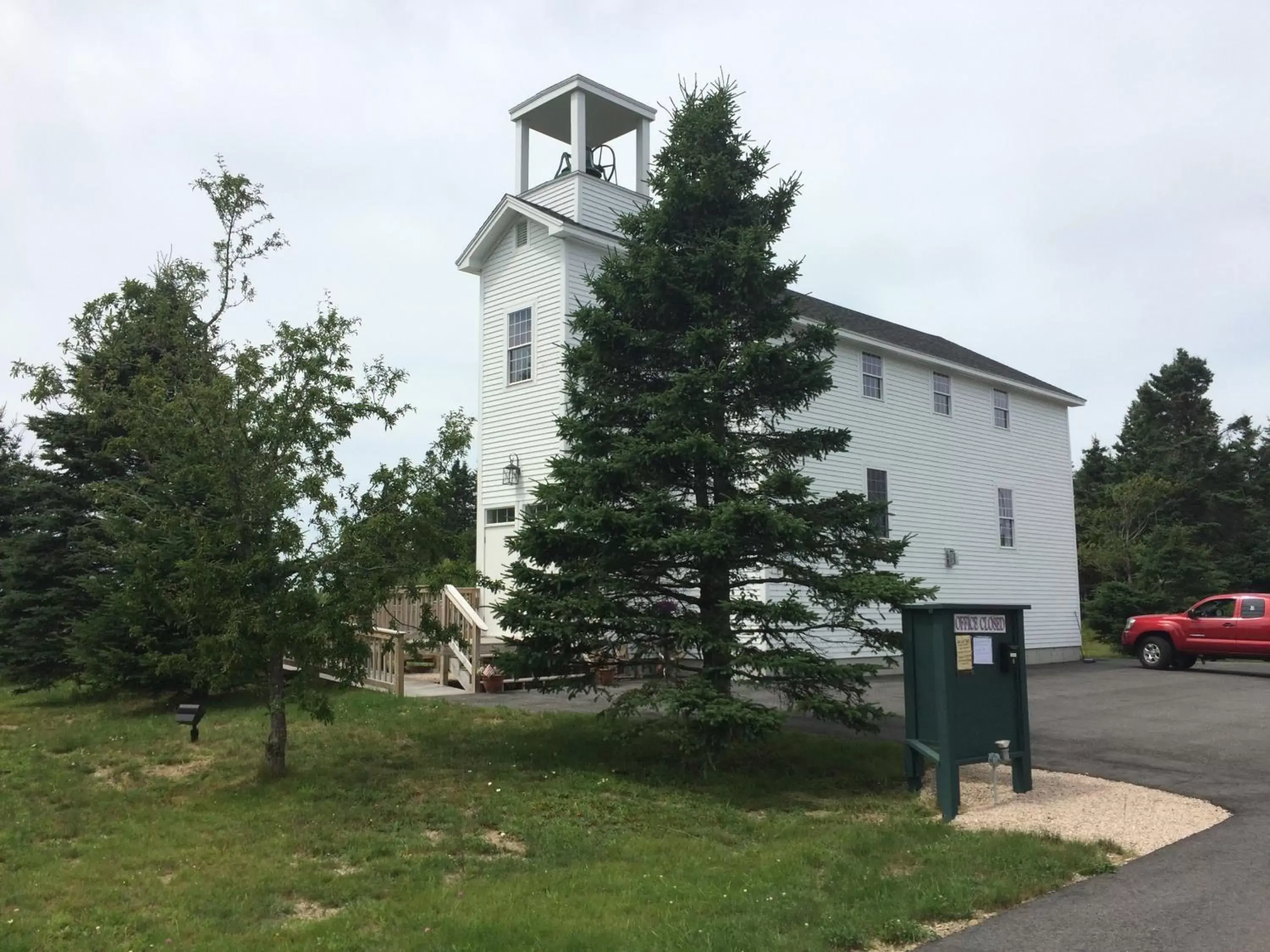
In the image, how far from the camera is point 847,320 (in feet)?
73.0

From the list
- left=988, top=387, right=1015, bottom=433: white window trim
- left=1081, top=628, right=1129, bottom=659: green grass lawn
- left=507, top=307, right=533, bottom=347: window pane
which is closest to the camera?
left=507, top=307, right=533, bottom=347: window pane

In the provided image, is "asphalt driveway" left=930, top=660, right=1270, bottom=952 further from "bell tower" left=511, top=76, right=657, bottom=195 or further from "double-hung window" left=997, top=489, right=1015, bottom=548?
"bell tower" left=511, top=76, right=657, bottom=195

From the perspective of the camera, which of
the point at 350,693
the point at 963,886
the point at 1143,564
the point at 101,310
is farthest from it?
the point at 1143,564

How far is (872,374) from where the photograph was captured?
70.6 ft

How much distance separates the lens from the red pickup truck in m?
20.1

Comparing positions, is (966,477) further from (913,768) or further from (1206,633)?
(913,768)

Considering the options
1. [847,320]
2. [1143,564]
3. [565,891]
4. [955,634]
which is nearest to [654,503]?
[955,634]

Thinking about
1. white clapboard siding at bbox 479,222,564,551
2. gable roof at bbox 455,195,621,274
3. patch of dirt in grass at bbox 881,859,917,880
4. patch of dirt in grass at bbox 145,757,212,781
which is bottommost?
patch of dirt in grass at bbox 881,859,917,880

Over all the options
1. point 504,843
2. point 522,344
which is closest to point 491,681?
point 522,344

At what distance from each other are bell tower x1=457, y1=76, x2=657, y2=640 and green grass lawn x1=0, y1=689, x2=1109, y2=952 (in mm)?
7097

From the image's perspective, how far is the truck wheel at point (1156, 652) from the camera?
21.4 meters

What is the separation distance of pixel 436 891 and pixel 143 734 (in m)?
7.34

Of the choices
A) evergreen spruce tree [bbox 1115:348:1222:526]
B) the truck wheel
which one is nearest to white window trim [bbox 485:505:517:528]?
the truck wheel

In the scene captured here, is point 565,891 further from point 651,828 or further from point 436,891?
point 651,828
